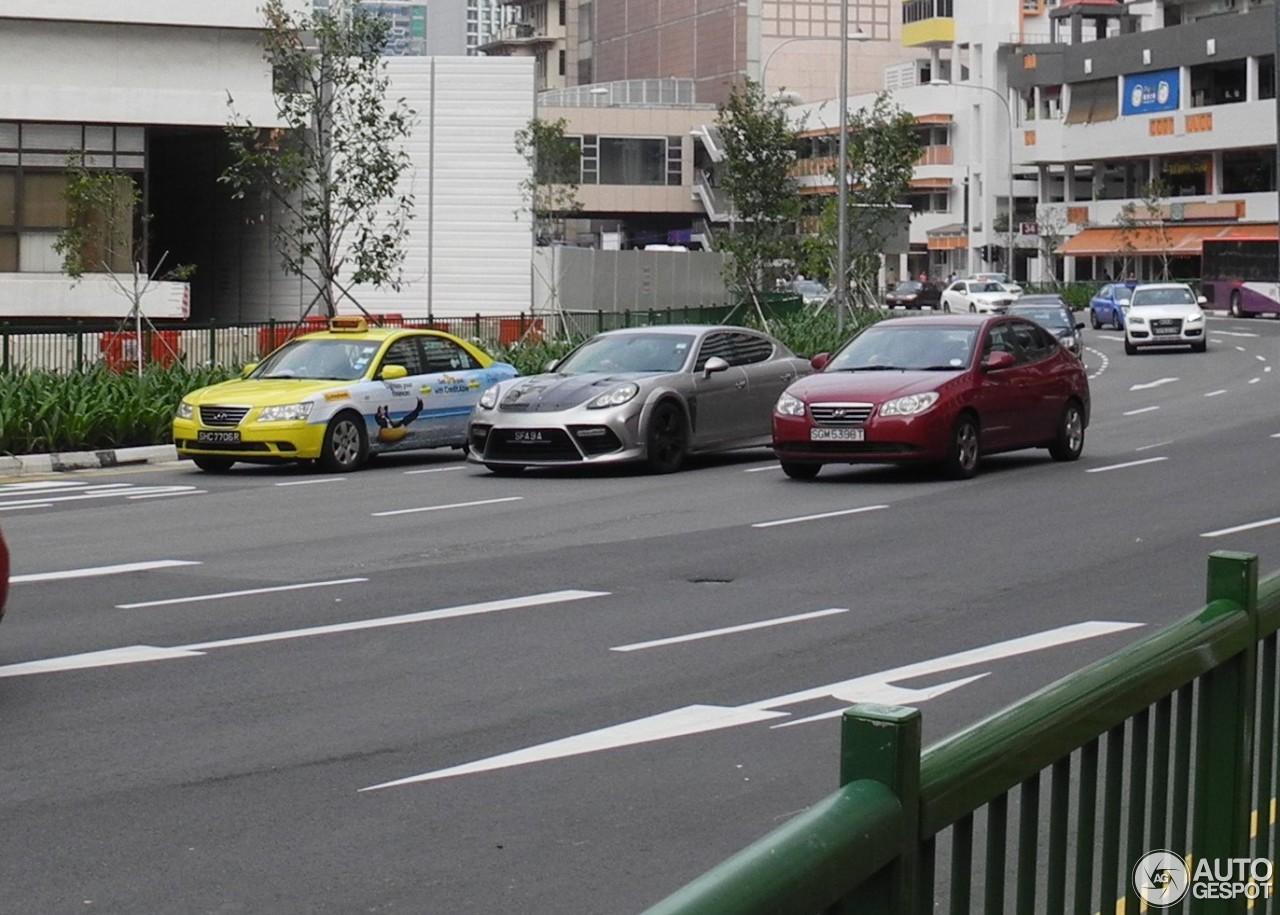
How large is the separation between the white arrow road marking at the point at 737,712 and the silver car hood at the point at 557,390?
11214 mm

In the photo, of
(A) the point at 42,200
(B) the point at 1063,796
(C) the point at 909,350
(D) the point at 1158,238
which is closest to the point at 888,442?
(C) the point at 909,350

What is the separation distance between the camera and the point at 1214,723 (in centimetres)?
401

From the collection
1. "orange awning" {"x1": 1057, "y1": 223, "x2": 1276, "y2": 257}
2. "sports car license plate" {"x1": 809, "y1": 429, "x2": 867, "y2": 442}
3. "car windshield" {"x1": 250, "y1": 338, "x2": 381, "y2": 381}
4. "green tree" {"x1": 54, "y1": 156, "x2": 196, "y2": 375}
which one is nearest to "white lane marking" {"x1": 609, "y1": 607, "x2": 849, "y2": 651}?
"sports car license plate" {"x1": 809, "y1": 429, "x2": 867, "y2": 442}

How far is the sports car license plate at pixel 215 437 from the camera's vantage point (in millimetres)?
22359

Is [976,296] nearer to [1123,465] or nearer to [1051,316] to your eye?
[1051,316]

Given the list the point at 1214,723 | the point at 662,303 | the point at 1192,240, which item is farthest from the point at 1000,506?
the point at 1192,240

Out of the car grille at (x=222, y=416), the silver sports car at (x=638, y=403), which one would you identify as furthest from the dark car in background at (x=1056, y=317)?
the car grille at (x=222, y=416)

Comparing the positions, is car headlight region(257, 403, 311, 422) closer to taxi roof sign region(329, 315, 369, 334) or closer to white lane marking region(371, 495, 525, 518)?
taxi roof sign region(329, 315, 369, 334)

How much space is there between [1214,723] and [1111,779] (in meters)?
0.62

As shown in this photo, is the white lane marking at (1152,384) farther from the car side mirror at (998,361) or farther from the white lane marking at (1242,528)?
the white lane marking at (1242,528)

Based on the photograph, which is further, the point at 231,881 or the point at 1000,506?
the point at 1000,506

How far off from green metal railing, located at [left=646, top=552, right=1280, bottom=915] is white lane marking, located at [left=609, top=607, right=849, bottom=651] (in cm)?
645

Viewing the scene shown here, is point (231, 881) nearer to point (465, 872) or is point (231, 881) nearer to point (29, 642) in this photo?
point (465, 872)

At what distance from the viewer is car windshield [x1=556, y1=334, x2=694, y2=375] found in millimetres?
22594
